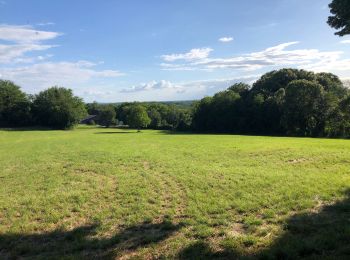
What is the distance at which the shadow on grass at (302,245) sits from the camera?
6211mm

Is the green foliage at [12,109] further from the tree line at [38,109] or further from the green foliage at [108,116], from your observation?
the green foliage at [108,116]

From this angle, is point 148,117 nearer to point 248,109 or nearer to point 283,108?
point 248,109

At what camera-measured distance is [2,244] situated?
7836mm

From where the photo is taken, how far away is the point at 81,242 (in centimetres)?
770

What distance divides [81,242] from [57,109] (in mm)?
93954

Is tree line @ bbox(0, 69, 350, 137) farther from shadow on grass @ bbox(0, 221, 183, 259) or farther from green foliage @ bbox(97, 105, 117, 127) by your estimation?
shadow on grass @ bbox(0, 221, 183, 259)

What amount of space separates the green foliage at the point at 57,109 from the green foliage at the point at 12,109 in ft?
8.80

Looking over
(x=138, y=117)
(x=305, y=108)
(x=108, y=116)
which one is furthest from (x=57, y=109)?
(x=305, y=108)

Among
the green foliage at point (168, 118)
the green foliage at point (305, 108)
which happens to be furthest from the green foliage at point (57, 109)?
the green foliage at point (305, 108)

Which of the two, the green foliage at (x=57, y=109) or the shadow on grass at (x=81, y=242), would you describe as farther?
the green foliage at (x=57, y=109)

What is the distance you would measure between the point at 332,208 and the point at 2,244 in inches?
312

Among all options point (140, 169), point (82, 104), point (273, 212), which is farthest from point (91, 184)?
point (82, 104)

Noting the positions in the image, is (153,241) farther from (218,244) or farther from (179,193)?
(179,193)

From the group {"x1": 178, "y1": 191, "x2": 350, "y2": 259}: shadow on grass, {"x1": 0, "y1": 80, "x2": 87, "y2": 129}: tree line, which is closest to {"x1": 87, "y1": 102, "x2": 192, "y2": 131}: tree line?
{"x1": 0, "y1": 80, "x2": 87, "y2": 129}: tree line
